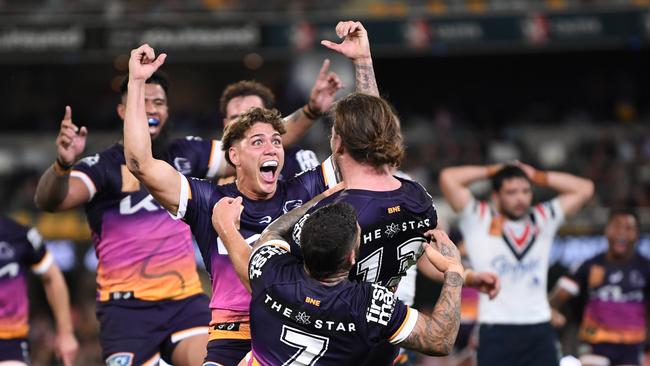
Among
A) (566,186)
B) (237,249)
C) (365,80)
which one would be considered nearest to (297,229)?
(237,249)

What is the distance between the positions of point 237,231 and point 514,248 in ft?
14.8

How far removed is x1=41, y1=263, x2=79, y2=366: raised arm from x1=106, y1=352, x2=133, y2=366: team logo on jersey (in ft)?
3.75

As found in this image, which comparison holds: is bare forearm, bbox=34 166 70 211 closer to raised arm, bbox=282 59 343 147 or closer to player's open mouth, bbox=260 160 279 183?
raised arm, bbox=282 59 343 147

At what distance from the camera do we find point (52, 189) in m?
7.34

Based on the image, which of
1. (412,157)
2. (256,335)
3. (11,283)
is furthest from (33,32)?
(256,335)

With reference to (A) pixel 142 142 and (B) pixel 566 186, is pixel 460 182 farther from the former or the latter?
(A) pixel 142 142

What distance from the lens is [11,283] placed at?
891 centimetres

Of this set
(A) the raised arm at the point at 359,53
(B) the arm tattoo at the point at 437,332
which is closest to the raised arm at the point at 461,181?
(A) the raised arm at the point at 359,53

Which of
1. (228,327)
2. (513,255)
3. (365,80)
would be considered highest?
(365,80)

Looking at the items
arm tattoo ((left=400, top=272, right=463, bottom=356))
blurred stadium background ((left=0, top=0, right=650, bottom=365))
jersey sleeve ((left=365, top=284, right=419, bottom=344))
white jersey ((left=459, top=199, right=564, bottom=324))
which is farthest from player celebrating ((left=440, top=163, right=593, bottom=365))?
blurred stadium background ((left=0, top=0, right=650, bottom=365))

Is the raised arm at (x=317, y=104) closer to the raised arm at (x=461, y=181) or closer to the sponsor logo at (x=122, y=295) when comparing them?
the sponsor logo at (x=122, y=295)

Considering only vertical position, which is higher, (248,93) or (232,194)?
(248,93)

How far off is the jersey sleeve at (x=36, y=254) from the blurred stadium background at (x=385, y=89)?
920 centimetres

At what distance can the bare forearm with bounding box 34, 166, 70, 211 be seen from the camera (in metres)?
7.31
